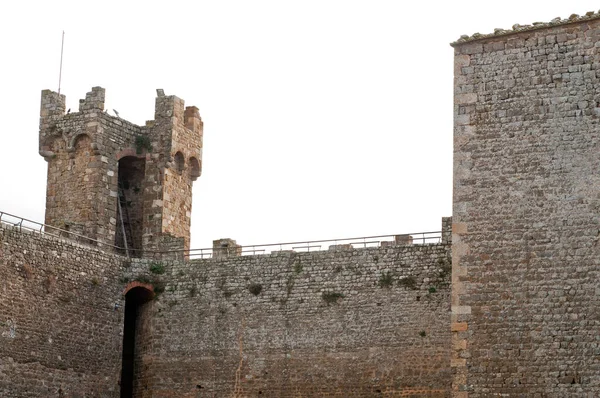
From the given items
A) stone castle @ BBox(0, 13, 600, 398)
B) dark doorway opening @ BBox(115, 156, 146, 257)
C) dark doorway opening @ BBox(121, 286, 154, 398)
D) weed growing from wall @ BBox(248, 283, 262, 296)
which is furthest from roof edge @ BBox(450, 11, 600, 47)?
dark doorway opening @ BBox(115, 156, 146, 257)

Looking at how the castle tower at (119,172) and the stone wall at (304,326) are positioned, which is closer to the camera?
the stone wall at (304,326)

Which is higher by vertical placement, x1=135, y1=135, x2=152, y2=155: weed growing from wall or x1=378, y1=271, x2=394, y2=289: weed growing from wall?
x1=135, y1=135, x2=152, y2=155: weed growing from wall

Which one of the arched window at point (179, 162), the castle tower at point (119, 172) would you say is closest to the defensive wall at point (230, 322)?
the castle tower at point (119, 172)

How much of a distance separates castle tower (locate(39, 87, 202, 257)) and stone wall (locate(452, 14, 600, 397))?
14283mm

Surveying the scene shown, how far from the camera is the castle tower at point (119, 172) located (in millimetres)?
38031

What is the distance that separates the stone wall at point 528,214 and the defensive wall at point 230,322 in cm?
861

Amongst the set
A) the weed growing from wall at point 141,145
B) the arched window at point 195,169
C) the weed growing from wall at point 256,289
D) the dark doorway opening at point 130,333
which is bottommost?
the dark doorway opening at point 130,333

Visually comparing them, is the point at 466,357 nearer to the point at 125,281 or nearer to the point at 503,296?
the point at 503,296

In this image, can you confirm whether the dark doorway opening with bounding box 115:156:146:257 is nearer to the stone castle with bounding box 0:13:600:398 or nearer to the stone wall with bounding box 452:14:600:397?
the stone castle with bounding box 0:13:600:398

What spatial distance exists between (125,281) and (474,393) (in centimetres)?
1407

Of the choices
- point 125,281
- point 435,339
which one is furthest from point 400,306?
point 125,281

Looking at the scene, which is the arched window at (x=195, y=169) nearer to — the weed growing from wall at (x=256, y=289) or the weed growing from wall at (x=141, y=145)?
the weed growing from wall at (x=141, y=145)

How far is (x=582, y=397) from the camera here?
2331 cm

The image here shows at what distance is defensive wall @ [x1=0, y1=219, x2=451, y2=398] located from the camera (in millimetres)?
33000
